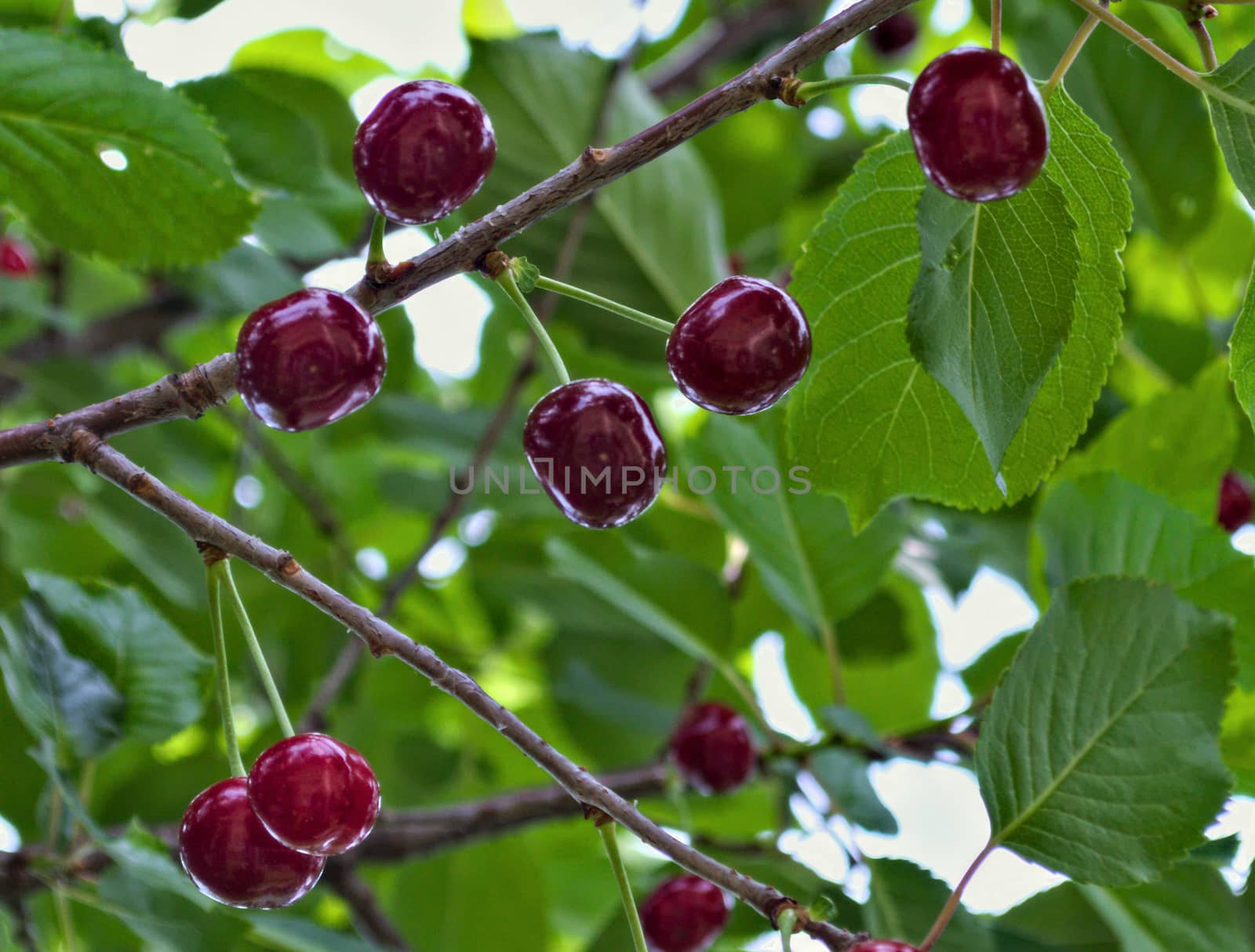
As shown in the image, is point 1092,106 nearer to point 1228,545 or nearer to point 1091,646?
point 1228,545

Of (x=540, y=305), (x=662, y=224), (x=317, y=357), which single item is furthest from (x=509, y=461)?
(x=317, y=357)

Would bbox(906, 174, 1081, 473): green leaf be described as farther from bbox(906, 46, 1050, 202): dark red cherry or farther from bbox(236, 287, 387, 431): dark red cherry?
bbox(236, 287, 387, 431): dark red cherry

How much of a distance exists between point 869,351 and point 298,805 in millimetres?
525

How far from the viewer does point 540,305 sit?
183 cm

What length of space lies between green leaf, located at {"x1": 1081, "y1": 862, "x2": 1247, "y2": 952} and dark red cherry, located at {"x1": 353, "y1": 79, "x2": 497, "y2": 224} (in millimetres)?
1042

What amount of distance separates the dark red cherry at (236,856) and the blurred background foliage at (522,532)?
232 millimetres

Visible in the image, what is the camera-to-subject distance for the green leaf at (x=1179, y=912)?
1302 mm

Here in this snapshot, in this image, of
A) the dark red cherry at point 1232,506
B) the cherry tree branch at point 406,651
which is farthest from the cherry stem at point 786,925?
the dark red cherry at point 1232,506

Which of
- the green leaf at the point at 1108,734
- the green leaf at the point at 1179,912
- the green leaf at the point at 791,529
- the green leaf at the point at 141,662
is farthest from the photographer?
the green leaf at the point at 791,529

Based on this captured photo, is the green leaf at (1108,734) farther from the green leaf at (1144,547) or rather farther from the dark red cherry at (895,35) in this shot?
the dark red cherry at (895,35)

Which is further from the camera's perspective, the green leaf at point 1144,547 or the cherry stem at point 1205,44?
the green leaf at point 1144,547

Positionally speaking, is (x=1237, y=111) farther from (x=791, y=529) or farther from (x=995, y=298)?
(x=791, y=529)

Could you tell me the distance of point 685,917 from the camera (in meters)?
1.26

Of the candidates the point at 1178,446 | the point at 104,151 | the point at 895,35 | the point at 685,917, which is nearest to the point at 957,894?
the point at 685,917
